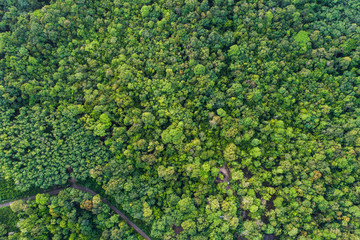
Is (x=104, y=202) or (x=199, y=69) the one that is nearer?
(x=104, y=202)

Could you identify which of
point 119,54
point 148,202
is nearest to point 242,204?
point 148,202

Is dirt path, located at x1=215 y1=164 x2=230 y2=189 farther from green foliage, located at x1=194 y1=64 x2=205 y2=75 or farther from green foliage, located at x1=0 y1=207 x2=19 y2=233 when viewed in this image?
green foliage, located at x1=0 y1=207 x2=19 y2=233

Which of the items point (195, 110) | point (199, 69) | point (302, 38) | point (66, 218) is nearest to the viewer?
point (66, 218)

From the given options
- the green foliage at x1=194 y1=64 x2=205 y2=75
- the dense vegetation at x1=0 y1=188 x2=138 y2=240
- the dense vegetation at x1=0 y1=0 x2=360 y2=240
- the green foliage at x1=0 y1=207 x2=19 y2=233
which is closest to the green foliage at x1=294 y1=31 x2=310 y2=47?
the dense vegetation at x1=0 y1=0 x2=360 y2=240

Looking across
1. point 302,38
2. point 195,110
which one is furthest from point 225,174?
point 302,38

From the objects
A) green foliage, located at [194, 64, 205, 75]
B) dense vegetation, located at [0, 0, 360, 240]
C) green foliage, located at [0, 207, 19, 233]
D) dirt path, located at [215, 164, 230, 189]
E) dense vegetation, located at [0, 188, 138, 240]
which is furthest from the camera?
green foliage, located at [194, 64, 205, 75]

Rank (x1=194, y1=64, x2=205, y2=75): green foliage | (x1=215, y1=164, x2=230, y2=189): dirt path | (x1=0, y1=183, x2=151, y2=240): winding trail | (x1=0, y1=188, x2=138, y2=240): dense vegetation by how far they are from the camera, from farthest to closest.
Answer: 1. (x1=194, y1=64, x2=205, y2=75): green foliage
2. (x1=215, y1=164, x2=230, y2=189): dirt path
3. (x1=0, y1=183, x2=151, y2=240): winding trail
4. (x1=0, y1=188, x2=138, y2=240): dense vegetation

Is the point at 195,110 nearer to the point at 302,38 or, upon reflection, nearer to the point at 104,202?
the point at 104,202

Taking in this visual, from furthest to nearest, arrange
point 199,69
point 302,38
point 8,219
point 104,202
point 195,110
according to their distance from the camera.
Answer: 1. point 302,38
2. point 195,110
3. point 199,69
4. point 104,202
5. point 8,219

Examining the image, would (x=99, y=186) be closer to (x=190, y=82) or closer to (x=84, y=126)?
(x=84, y=126)
